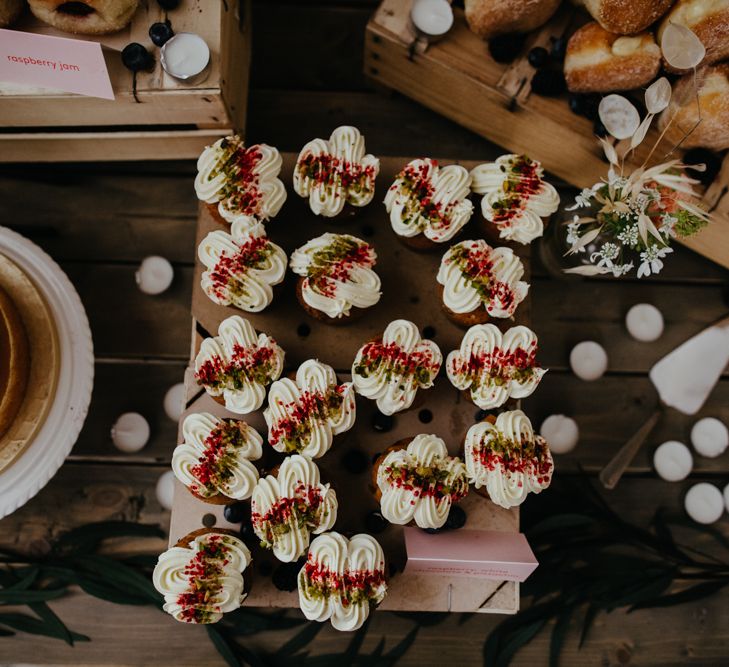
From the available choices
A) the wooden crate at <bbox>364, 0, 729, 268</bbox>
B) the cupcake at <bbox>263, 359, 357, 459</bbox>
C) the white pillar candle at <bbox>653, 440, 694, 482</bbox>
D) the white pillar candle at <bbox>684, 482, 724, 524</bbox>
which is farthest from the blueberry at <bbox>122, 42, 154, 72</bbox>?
the white pillar candle at <bbox>684, 482, 724, 524</bbox>

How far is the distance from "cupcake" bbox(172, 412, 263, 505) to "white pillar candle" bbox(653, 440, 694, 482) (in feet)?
4.07

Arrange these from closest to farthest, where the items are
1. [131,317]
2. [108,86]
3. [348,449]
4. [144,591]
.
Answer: [108,86], [348,449], [144,591], [131,317]

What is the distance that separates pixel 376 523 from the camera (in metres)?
1.50

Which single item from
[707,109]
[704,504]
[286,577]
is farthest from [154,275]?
[704,504]

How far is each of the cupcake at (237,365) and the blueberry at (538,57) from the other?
3.36 feet

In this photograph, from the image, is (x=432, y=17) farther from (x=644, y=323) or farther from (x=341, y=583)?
(x=341, y=583)

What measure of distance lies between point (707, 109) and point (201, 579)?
1.59m

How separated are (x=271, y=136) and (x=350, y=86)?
1.02 ft

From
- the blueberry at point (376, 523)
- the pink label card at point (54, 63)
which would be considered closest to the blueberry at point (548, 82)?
the pink label card at point (54, 63)

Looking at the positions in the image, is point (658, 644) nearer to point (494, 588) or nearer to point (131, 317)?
point (494, 588)

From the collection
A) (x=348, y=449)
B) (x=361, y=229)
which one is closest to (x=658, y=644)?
(x=348, y=449)

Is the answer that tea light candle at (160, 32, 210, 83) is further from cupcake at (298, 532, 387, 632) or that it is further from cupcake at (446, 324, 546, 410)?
cupcake at (298, 532, 387, 632)

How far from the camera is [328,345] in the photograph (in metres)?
1.58

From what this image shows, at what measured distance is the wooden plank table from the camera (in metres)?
1.86
